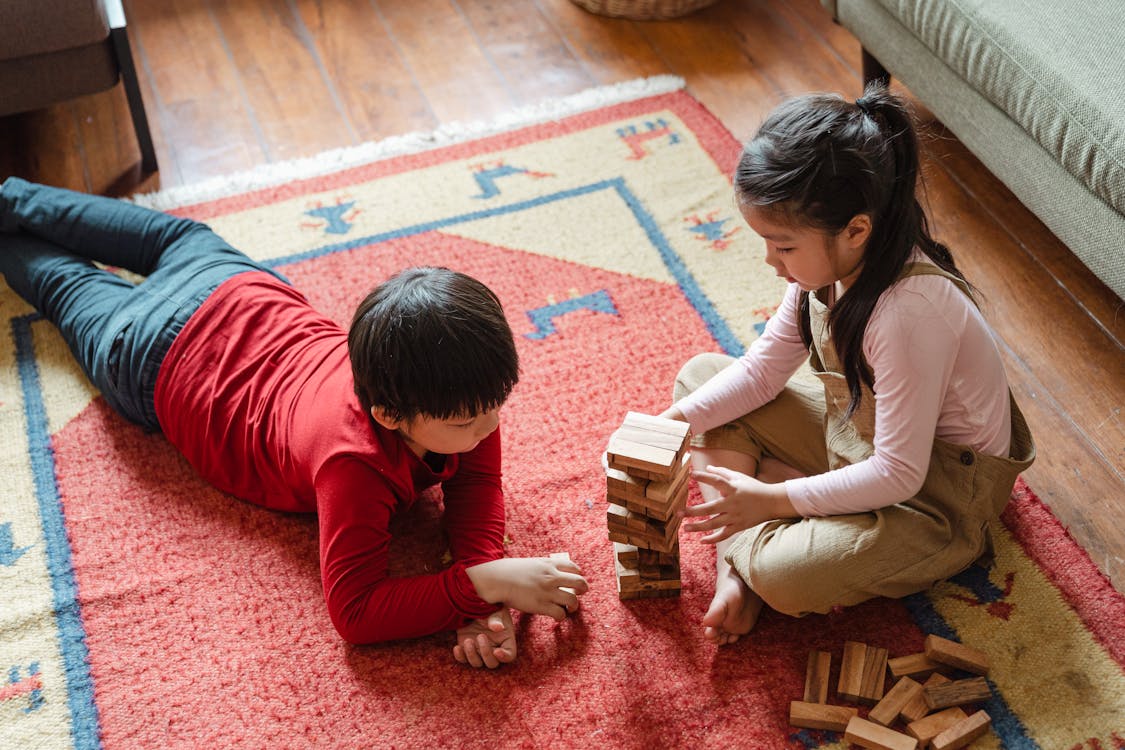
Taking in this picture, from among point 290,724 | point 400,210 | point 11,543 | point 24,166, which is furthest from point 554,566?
point 24,166

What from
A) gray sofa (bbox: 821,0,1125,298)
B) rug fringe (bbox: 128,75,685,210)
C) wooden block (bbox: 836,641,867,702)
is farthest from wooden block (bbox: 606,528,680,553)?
rug fringe (bbox: 128,75,685,210)

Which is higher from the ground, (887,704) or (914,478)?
(914,478)

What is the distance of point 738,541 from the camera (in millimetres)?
1201

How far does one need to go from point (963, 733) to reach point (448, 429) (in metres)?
0.61

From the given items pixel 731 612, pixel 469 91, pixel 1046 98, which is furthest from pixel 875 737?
pixel 469 91

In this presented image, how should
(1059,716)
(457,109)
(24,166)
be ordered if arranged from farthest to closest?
1. (457,109)
2. (24,166)
3. (1059,716)

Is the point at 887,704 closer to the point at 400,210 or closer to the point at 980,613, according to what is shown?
the point at 980,613

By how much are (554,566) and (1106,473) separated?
73 centimetres

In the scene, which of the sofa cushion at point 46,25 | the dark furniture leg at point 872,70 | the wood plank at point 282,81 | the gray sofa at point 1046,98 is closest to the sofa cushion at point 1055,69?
the gray sofa at point 1046,98

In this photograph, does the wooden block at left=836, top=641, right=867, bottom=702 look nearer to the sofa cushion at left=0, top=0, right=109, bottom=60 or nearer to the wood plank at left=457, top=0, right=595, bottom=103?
the wood plank at left=457, top=0, right=595, bottom=103

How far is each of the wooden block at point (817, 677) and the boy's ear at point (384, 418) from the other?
515 mm

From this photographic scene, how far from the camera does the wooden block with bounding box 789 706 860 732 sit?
→ 43.1 inches

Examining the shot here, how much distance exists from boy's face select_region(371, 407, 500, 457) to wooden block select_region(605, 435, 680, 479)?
0.14m

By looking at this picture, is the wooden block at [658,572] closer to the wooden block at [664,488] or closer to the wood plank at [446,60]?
the wooden block at [664,488]
